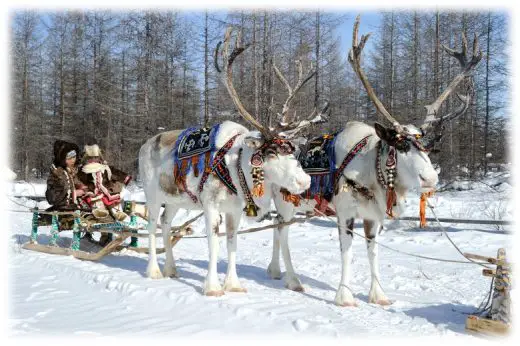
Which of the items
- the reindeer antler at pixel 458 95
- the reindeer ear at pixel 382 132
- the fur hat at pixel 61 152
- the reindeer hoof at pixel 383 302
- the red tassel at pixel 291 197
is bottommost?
the reindeer hoof at pixel 383 302

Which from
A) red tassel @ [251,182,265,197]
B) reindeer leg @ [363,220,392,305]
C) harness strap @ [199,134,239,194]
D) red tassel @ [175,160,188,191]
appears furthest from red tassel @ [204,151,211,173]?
reindeer leg @ [363,220,392,305]

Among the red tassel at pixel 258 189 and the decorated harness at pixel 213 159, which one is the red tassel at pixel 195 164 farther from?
the red tassel at pixel 258 189

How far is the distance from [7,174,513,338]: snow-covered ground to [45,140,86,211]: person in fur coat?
113 centimetres

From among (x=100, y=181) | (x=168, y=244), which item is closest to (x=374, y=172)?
(x=168, y=244)

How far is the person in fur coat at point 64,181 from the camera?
934 cm

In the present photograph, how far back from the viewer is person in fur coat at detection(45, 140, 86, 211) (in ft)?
30.6

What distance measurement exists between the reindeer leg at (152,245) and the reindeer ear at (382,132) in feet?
12.0

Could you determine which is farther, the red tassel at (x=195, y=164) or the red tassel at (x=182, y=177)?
the red tassel at (x=182, y=177)

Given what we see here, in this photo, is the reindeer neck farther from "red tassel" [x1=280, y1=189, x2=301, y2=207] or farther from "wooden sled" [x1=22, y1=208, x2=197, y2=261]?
"wooden sled" [x1=22, y1=208, x2=197, y2=261]

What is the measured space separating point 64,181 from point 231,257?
4.73m

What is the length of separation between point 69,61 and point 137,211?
80.7 feet

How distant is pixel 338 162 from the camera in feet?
21.1

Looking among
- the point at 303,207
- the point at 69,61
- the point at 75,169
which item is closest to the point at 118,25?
the point at 69,61

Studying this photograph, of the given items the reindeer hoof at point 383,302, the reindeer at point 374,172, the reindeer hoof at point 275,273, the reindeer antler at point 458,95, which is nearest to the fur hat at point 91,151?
the reindeer hoof at point 275,273
